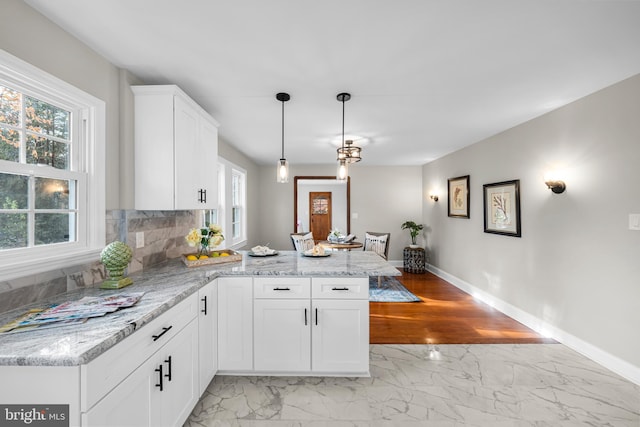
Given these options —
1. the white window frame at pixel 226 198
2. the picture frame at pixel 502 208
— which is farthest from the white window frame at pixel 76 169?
the picture frame at pixel 502 208

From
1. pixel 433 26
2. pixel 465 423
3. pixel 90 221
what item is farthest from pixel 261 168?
pixel 465 423

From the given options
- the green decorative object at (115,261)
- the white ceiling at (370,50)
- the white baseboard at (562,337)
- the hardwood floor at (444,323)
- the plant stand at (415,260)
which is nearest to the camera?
the white ceiling at (370,50)

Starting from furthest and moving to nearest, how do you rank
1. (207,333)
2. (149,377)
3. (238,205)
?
(238,205) → (207,333) → (149,377)

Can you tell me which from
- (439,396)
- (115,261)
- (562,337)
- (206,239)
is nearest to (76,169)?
(115,261)

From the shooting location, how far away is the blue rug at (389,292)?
431 centimetres

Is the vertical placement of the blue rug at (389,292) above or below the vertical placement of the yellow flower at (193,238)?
below

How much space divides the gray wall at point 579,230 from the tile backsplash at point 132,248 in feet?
12.7

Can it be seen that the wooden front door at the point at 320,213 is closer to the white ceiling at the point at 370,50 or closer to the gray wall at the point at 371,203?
the gray wall at the point at 371,203

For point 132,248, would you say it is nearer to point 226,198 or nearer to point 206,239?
point 206,239

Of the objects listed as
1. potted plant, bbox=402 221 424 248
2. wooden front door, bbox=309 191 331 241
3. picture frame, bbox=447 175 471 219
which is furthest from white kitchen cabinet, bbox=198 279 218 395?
wooden front door, bbox=309 191 331 241

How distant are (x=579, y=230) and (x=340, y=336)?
2.48 metres

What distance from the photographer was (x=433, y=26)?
1682mm

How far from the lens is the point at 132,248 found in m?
2.23

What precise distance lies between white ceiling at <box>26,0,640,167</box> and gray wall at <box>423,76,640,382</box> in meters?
0.29
